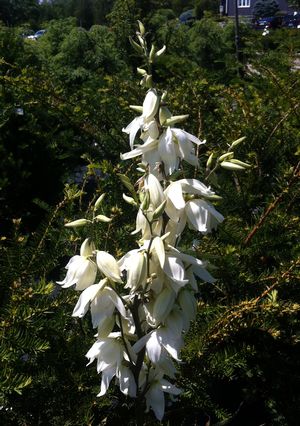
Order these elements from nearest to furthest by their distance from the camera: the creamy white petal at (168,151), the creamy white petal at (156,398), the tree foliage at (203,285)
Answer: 1. the creamy white petal at (168,151)
2. the creamy white petal at (156,398)
3. the tree foliage at (203,285)

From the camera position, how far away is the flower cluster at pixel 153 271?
1063 millimetres

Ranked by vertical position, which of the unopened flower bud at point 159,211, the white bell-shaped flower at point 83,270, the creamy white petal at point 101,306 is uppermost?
the unopened flower bud at point 159,211

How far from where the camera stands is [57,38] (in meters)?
6.71

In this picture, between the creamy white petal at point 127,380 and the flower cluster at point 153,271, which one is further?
the creamy white petal at point 127,380

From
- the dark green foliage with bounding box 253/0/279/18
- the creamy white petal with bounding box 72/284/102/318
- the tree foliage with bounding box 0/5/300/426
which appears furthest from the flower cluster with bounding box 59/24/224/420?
the dark green foliage with bounding box 253/0/279/18

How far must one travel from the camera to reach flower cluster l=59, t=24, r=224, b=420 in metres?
1.06

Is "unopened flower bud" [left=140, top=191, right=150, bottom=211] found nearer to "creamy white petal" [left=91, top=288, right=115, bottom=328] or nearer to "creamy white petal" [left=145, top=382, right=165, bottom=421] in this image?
"creamy white petal" [left=91, top=288, right=115, bottom=328]

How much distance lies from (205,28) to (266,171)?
6080 mm

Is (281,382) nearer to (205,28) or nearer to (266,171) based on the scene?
(266,171)

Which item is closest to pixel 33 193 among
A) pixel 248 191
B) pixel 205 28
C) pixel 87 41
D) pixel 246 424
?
pixel 248 191

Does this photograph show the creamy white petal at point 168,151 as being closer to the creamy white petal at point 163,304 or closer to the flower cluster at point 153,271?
the flower cluster at point 153,271

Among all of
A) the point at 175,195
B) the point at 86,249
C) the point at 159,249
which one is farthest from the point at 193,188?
the point at 86,249

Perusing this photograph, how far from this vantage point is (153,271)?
1086 millimetres

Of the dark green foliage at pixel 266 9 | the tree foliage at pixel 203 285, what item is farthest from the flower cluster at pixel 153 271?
the dark green foliage at pixel 266 9
